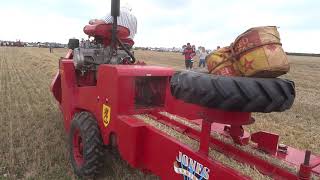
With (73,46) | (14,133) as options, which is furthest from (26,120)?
(73,46)

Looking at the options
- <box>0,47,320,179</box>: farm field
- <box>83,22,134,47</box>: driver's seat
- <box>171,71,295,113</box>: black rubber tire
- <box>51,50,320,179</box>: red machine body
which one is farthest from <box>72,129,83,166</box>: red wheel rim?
<box>171,71,295,113</box>: black rubber tire

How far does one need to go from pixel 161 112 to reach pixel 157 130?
1149mm

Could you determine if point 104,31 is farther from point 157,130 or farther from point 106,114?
point 157,130

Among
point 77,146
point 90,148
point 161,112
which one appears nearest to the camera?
point 90,148

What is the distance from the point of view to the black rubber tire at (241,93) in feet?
7.97

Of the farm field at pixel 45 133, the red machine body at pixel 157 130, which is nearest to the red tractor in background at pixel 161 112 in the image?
the red machine body at pixel 157 130

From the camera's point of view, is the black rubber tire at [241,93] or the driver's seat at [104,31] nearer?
the black rubber tire at [241,93]

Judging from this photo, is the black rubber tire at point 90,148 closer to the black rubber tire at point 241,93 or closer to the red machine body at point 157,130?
the red machine body at point 157,130

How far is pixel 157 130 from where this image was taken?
339cm

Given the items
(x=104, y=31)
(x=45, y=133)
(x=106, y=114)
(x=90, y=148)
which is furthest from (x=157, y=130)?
(x=45, y=133)

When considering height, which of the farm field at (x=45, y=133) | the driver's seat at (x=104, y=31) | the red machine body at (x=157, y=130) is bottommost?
the farm field at (x=45, y=133)

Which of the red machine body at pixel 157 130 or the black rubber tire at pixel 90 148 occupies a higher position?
the red machine body at pixel 157 130

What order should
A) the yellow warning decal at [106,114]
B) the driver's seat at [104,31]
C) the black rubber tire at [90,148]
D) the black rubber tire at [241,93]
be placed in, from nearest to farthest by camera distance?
the black rubber tire at [241,93], the yellow warning decal at [106,114], the black rubber tire at [90,148], the driver's seat at [104,31]

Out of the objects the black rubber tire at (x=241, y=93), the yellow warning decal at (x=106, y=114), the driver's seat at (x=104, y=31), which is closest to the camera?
the black rubber tire at (x=241, y=93)
